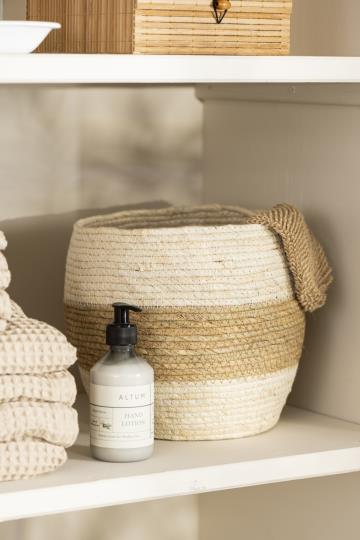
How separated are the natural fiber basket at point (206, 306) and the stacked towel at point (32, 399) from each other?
0.40ft

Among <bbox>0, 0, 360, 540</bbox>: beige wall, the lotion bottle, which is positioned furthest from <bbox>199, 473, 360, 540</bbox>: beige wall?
the lotion bottle

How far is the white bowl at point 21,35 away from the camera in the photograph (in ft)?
3.03

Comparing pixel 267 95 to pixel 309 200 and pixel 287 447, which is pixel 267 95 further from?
pixel 287 447

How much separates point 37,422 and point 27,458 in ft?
0.11

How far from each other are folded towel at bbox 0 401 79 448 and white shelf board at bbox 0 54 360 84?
0.94ft

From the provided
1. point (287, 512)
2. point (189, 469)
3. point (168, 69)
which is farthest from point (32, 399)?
point (287, 512)

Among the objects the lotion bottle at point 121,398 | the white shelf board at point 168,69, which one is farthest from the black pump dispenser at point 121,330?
the white shelf board at point 168,69

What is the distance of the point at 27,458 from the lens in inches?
39.4

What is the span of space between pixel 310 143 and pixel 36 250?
357 millimetres

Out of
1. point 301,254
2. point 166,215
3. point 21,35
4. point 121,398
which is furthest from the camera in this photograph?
point 166,215

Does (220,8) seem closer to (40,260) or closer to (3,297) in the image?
(3,297)

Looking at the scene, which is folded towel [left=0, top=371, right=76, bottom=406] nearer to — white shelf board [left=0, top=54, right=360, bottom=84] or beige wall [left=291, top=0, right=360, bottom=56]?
white shelf board [left=0, top=54, right=360, bottom=84]

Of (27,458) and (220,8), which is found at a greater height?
(220,8)

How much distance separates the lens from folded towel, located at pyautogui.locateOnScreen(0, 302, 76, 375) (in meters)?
0.99
